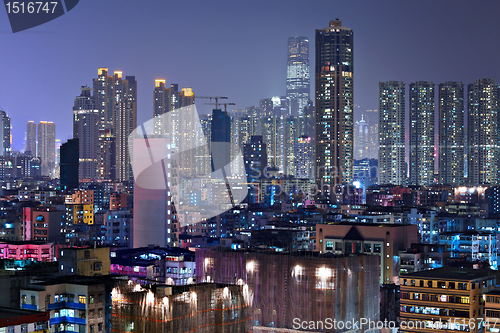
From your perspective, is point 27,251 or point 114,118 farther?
point 114,118

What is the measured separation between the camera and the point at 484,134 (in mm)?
68062

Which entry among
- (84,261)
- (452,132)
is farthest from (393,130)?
(84,261)

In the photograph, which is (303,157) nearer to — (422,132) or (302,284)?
(422,132)

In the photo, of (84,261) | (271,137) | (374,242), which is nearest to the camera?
(84,261)

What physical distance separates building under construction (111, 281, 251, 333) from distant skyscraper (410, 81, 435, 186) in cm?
5771

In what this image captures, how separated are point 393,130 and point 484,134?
809 centimetres

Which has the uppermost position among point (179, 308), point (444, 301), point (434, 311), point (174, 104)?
point (174, 104)

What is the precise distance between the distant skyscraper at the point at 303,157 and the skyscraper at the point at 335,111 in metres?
13.3

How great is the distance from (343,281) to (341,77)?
4552 centimetres

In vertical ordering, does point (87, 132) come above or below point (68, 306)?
above

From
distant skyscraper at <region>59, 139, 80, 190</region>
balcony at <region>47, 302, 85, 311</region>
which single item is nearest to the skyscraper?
distant skyscraper at <region>59, 139, 80, 190</region>

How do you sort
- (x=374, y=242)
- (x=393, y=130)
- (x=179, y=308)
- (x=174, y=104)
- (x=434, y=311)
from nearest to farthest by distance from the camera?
(x=179, y=308) → (x=434, y=311) → (x=374, y=242) → (x=174, y=104) → (x=393, y=130)

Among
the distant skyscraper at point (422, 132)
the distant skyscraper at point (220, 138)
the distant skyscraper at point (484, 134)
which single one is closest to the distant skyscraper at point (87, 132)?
the distant skyscraper at point (220, 138)

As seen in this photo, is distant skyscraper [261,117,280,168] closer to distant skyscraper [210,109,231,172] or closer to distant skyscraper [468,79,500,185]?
distant skyscraper [210,109,231,172]
